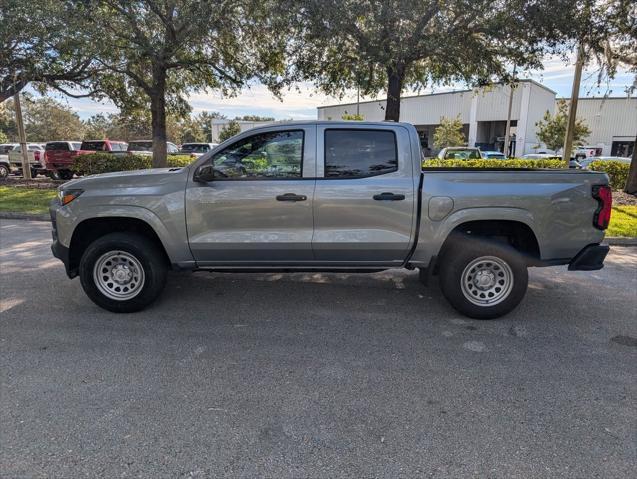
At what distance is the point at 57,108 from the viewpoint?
59.4 metres

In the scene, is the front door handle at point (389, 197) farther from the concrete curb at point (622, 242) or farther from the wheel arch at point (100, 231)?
the concrete curb at point (622, 242)

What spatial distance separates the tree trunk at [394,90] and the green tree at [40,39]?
779 centimetres

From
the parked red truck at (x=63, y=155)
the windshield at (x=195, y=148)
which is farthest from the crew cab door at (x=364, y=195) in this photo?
the windshield at (x=195, y=148)

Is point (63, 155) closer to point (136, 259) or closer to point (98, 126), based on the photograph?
point (136, 259)

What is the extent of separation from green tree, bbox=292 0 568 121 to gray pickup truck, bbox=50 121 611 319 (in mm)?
6481

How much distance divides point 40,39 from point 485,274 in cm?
1297

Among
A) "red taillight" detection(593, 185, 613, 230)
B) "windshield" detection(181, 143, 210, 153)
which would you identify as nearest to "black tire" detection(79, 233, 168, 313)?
"red taillight" detection(593, 185, 613, 230)

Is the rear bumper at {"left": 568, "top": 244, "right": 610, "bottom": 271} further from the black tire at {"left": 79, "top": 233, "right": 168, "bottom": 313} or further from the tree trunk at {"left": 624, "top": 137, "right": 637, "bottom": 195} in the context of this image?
the tree trunk at {"left": 624, "top": 137, "right": 637, "bottom": 195}

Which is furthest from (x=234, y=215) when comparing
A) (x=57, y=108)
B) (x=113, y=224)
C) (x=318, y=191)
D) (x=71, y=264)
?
(x=57, y=108)

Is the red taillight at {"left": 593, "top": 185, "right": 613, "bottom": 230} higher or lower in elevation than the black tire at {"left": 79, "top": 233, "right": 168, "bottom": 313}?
higher

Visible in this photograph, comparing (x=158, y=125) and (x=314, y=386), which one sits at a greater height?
(x=158, y=125)

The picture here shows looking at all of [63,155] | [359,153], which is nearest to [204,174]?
[359,153]

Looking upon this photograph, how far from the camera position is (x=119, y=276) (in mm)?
4699

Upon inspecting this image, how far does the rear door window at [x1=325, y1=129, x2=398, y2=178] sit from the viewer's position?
4559 millimetres
